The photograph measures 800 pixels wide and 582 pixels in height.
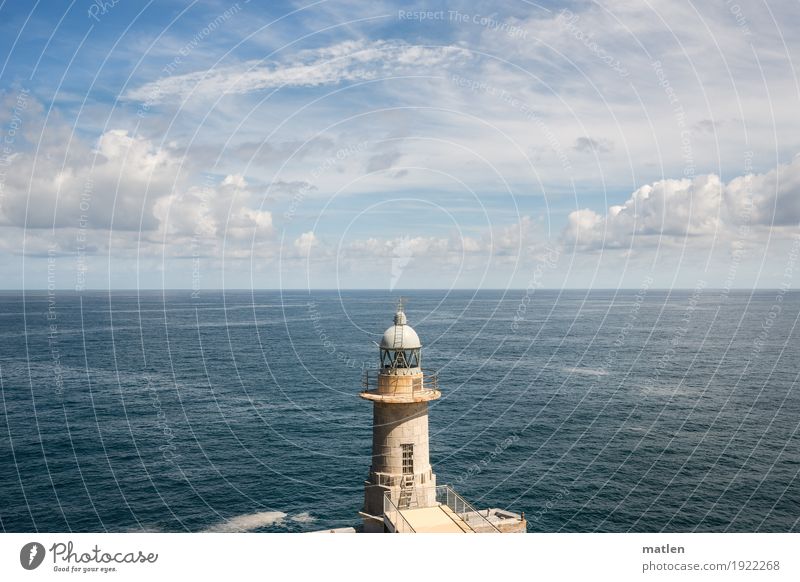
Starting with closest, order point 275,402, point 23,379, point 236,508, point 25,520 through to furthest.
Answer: point 25,520 < point 236,508 < point 275,402 < point 23,379

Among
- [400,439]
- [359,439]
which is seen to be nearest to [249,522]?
[359,439]

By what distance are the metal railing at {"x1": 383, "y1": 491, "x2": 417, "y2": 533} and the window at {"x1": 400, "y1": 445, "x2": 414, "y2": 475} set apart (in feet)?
4.95

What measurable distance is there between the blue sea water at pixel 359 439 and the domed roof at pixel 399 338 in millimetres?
33152

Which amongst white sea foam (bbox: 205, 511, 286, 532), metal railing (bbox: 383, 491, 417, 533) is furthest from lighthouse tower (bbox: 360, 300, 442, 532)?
white sea foam (bbox: 205, 511, 286, 532)

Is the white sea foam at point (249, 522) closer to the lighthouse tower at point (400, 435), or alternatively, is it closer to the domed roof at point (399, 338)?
the lighthouse tower at point (400, 435)

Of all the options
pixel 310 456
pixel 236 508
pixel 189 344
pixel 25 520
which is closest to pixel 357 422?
pixel 310 456

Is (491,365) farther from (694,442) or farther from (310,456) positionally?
(310,456)

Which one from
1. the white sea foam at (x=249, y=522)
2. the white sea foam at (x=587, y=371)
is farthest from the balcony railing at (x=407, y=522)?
the white sea foam at (x=587, y=371)

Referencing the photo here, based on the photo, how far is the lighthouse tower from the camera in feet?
104

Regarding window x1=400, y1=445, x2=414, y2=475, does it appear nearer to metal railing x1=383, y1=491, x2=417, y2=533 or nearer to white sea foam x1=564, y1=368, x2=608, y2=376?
metal railing x1=383, y1=491, x2=417, y2=533

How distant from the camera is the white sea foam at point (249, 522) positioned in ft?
188

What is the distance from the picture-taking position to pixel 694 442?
83875mm
